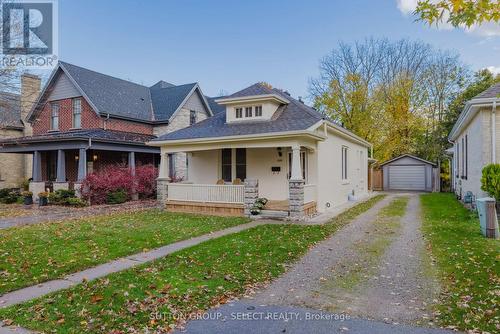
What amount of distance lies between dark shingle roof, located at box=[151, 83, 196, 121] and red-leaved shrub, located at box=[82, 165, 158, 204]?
4.73 metres

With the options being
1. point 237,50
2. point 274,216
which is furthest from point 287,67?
point 274,216

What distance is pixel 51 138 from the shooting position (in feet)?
55.9

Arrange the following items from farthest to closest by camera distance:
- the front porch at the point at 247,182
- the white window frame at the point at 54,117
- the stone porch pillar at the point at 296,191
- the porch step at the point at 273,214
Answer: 1. the white window frame at the point at 54,117
2. the front porch at the point at 247,182
3. the porch step at the point at 273,214
4. the stone porch pillar at the point at 296,191

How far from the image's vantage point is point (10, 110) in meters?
14.0

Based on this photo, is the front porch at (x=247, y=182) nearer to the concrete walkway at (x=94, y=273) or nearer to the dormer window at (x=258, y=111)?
the dormer window at (x=258, y=111)

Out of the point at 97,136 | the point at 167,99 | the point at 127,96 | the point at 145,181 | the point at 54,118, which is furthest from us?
the point at 167,99

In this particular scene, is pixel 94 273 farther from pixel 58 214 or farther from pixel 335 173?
pixel 335 173

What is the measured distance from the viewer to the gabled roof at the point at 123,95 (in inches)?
779

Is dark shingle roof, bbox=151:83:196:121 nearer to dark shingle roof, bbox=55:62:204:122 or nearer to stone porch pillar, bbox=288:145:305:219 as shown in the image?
dark shingle roof, bbox=55:62:204:122

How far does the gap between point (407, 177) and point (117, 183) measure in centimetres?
2106

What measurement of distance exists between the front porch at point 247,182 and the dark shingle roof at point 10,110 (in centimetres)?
569

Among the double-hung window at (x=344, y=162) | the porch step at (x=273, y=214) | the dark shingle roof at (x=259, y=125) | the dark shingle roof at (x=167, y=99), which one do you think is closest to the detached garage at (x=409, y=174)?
the double-hung window at (x=344, y=162)

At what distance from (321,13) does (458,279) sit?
15.6 metres

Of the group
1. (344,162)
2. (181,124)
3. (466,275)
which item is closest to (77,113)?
(181,124)
